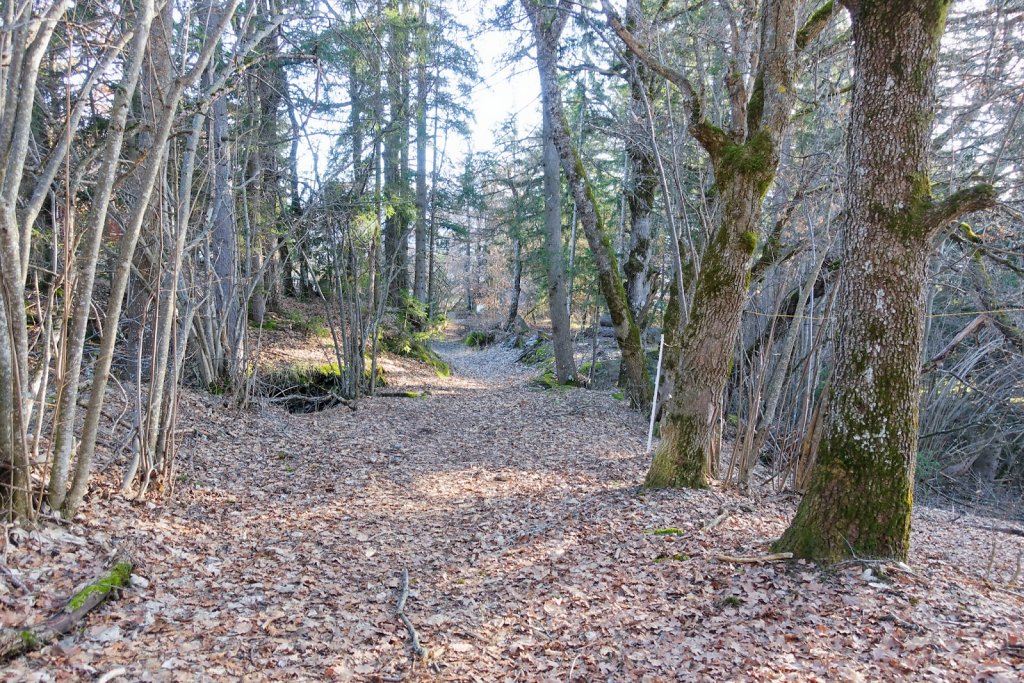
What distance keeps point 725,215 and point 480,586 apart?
13.1 feet

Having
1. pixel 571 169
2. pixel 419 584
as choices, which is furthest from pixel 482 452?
pixel 571 169

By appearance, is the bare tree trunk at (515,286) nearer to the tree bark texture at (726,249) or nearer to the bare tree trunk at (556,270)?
the bare tree trunk at (556,270)

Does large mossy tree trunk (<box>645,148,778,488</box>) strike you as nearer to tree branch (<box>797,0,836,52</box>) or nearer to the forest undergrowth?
the forest undergrowth

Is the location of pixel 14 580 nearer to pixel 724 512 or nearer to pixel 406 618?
pixel 406 618

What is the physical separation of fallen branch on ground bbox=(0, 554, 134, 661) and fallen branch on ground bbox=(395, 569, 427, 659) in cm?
167

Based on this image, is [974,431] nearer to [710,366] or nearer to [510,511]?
[710,366]

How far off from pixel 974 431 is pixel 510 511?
30.3 ft

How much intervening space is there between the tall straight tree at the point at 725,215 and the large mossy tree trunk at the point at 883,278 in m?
1.61

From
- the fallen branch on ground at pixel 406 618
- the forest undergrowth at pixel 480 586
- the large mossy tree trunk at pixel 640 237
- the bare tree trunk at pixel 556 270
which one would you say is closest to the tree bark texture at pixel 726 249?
the forest undergrowth at pixel 480 586

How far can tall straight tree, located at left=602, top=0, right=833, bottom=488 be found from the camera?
5.57m

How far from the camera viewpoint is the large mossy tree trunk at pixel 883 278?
3801 millimetres

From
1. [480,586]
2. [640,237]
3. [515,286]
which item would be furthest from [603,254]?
[515,286]

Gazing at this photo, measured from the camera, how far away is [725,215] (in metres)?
5.77

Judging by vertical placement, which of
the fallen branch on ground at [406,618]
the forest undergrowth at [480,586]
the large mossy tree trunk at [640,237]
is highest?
the large mossy tree trunk at [640,237]
